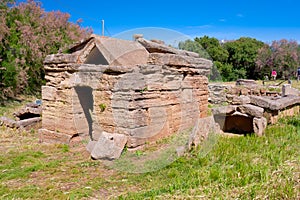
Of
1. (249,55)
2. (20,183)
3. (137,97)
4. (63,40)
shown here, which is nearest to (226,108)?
(137,97)

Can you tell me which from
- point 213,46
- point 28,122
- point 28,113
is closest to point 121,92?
point 28,122

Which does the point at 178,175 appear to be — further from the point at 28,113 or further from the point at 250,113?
the point at 28,113

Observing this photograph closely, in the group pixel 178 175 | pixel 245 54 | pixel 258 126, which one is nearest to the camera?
pixel 178 175

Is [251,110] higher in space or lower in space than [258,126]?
higher

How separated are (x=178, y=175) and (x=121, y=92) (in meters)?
2.10

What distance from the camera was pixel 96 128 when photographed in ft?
21.1

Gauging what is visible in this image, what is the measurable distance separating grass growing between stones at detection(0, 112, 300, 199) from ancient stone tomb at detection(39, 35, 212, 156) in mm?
888

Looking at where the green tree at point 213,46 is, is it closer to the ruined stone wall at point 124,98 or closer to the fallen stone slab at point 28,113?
the ruined stone wall at point 124,98

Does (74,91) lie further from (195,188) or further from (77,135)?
(195,188)

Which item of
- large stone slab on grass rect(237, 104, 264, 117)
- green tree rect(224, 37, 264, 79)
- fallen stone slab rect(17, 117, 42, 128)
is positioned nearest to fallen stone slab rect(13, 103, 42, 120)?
fallen stone slab rect(17, 117, 42, 128)

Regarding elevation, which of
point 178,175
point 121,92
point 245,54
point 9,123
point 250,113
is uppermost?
point 245,54

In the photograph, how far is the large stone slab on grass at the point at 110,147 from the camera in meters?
5.32

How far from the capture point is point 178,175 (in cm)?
436

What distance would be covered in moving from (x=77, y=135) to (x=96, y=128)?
2.78ft
